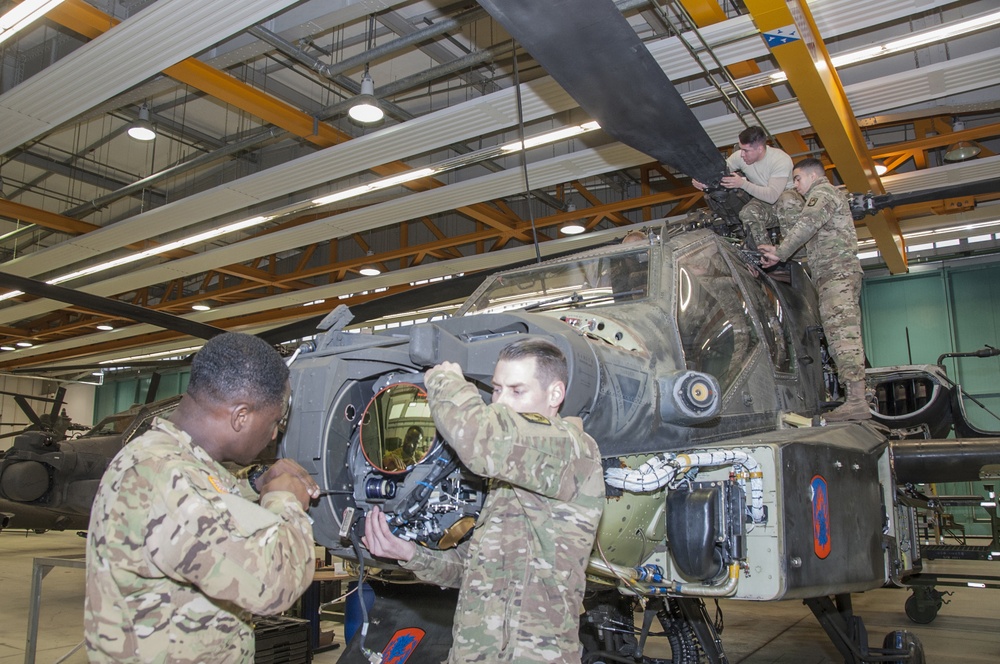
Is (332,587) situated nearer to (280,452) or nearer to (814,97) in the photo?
(280,452)

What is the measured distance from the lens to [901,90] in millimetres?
7727

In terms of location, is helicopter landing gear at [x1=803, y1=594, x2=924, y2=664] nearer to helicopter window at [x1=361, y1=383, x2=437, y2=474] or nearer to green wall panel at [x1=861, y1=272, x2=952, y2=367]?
helicopter window at [x1=361, y1=383, x2=437, y2=474]

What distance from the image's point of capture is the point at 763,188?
220 inches

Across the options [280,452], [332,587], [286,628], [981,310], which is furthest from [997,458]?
[981,310]

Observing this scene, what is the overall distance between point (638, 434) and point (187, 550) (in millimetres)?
1847

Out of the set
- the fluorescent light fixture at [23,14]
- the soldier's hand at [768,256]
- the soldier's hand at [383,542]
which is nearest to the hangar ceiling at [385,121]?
the fluorescent light fixture at [23,14]

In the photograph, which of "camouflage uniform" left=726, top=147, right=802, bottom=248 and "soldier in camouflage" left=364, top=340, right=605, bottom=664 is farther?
"camouflage uniform" left=726, top=147, right=802, bottom=248

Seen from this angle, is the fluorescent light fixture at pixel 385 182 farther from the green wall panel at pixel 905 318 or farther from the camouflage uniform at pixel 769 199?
the green wall panel at pixel 905 318

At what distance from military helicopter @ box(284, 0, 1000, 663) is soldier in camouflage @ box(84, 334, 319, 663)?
28.7 inches

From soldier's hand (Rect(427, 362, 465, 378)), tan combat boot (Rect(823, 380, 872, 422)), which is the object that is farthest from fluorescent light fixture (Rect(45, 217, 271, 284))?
soldier's hand (Rect(427, 362, 465, 378))

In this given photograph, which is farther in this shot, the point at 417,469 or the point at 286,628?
the point at 286,628

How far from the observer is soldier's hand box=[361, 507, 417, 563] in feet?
9.26

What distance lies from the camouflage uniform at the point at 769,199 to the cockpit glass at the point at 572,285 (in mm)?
1602

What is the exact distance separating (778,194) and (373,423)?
381 centimetres
